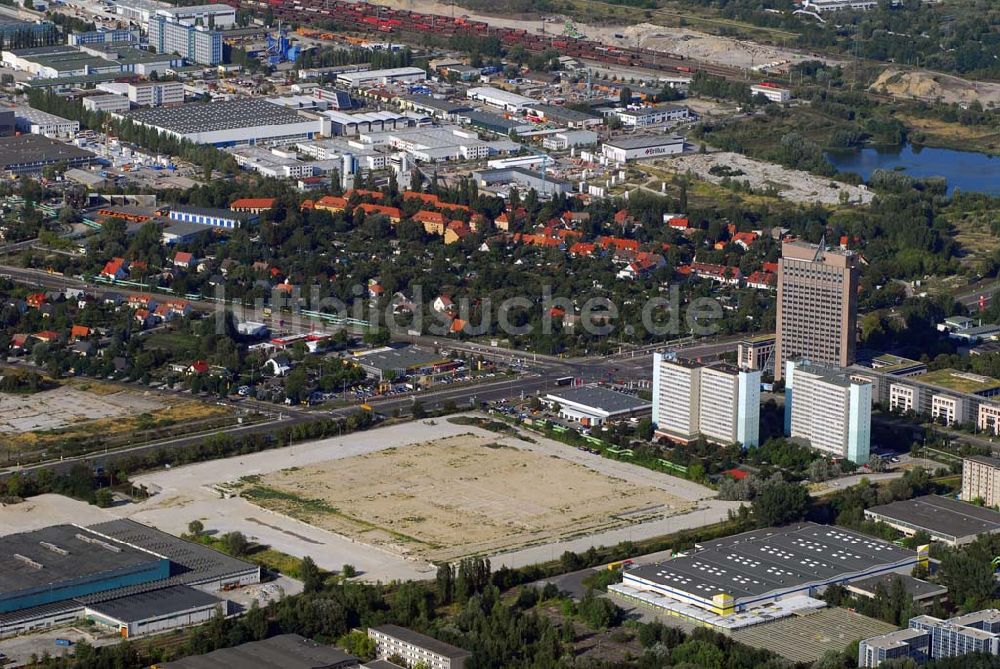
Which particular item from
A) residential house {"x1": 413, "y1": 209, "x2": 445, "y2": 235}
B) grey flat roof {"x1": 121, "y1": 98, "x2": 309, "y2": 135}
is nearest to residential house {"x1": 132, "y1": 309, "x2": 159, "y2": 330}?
residential house {"x1": 413, "y1": 209, "x2": 445, "y2": 235}

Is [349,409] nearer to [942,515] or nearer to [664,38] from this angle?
[942,515]

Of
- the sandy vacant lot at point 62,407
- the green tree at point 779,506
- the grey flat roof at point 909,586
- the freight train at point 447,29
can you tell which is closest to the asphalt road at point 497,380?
the sandy vacant lot at point 62,407

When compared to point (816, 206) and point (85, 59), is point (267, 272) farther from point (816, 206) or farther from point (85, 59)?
point (85, 59)

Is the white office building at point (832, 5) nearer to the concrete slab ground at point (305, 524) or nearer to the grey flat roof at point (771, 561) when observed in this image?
the concrete slab ground at point (305, 524)

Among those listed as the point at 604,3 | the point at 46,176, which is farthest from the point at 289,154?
the point at 604,3

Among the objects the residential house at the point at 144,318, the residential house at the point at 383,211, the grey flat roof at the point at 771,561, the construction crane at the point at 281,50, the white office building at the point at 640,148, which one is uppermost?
the construction crane at the point at 281,50

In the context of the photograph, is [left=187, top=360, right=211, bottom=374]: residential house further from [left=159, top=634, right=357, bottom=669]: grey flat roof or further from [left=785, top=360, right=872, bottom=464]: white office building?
[left=159, top=634, right=357, bottom=669]: grey flat roof

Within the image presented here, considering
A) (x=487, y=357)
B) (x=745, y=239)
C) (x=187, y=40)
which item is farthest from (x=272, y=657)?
(x=187, y=40)

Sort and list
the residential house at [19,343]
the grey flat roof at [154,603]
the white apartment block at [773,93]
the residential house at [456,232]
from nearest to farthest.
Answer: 1. the grey flat roof at [154,603]
2. the residential house at [19,343]
3. the residential house at [456,232]
4. the white apartment block at [773,93]
